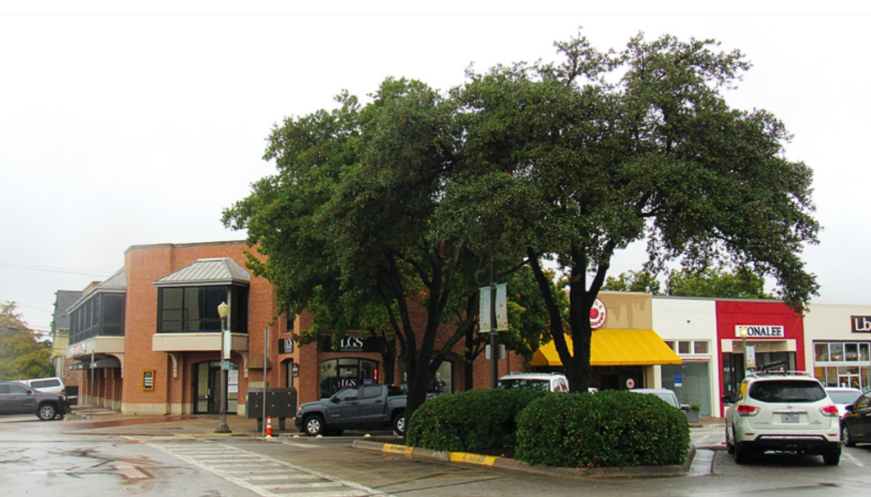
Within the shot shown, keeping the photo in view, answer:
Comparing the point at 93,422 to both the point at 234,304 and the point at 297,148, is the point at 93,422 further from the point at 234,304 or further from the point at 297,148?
the point at 297,148

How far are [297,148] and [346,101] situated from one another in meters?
1.98

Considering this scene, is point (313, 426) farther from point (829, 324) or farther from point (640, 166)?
point (829, 324)

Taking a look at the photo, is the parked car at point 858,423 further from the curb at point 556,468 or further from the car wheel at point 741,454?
the curb at point 556,468

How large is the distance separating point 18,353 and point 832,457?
60.4 m

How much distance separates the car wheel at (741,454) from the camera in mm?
14523

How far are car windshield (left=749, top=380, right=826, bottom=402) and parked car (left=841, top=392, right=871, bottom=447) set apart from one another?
16.6 ft

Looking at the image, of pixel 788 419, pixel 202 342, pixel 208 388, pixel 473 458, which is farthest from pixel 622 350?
pixel 473 458

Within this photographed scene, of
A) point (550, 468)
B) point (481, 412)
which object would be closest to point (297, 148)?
point (481, 412)

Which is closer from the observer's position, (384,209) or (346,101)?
(384,209)

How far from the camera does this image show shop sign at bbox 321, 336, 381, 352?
33156 mm

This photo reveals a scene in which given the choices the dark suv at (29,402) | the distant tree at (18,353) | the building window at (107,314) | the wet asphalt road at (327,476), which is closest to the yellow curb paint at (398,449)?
the wet asphalt road at (327,476)

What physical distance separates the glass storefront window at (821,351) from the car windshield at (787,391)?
27390mm

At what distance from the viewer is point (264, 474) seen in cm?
1294

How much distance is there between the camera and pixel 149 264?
1473 inches
